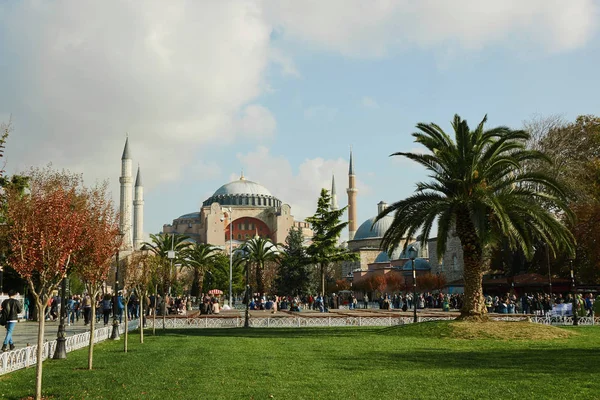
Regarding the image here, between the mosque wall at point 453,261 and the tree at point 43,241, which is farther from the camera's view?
the mosque wall at point 453,261

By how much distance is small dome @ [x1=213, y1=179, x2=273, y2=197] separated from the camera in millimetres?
105125

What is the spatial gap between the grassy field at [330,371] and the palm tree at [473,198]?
10.2 ft

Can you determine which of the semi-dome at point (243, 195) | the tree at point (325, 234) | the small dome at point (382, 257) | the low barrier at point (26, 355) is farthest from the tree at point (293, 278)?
the semi-dome at point (243, 195)

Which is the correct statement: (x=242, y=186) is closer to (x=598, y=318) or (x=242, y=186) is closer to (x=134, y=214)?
(x=134, y=214)

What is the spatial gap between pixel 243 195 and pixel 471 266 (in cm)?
8655


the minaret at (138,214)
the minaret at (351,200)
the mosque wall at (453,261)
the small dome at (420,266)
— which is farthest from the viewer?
the minaret at (351,200)

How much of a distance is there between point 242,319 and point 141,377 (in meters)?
16.8

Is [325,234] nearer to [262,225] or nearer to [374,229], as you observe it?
[374,229]

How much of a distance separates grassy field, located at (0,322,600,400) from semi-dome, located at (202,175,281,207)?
8707cm

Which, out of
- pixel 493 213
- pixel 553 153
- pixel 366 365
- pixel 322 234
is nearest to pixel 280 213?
pixel 322 234

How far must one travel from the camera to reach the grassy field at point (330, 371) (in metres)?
8.40

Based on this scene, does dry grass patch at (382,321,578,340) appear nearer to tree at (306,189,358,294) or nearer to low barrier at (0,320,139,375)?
low barrier at (0,320,139,375)

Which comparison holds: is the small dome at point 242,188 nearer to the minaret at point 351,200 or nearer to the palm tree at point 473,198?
the minaret at point 351,200

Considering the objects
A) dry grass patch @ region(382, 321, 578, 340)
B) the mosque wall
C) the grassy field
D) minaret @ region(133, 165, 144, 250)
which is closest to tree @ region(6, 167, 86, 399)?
the grassy field
